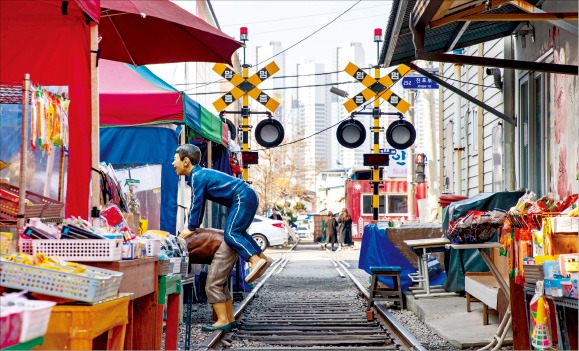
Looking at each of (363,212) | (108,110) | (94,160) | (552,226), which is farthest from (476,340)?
(363,212)

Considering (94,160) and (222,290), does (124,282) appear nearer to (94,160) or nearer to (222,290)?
(94,160)

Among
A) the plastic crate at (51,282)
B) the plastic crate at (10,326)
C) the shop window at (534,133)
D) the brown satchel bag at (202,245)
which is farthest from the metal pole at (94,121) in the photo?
the shop window at (534,133)

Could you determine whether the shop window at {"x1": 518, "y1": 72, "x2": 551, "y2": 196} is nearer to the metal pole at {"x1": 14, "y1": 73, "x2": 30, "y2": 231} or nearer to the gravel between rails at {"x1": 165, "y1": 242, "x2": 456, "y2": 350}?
the gravel between rails at {"x1": 165, "y1": 242, "x2": 456, "y2": 350}

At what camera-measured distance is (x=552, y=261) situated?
21.7ft

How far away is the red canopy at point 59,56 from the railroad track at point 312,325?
2111 millimetres

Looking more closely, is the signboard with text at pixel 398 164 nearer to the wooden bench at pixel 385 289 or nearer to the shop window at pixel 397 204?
the shop window at pixel 397 204

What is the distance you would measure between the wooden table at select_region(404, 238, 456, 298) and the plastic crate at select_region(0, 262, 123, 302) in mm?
9797

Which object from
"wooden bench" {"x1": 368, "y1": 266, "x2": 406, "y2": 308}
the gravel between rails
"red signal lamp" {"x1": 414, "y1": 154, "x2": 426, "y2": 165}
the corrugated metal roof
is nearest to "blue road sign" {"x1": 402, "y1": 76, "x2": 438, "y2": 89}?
the gravel between rails

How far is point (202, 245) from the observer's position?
35.6 feet

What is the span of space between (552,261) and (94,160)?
3.54 m

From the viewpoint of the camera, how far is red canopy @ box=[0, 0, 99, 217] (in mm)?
7504

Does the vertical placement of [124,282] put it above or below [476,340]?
above

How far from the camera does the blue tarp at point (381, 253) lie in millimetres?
16328

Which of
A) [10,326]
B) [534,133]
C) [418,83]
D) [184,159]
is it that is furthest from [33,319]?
[418,83]
